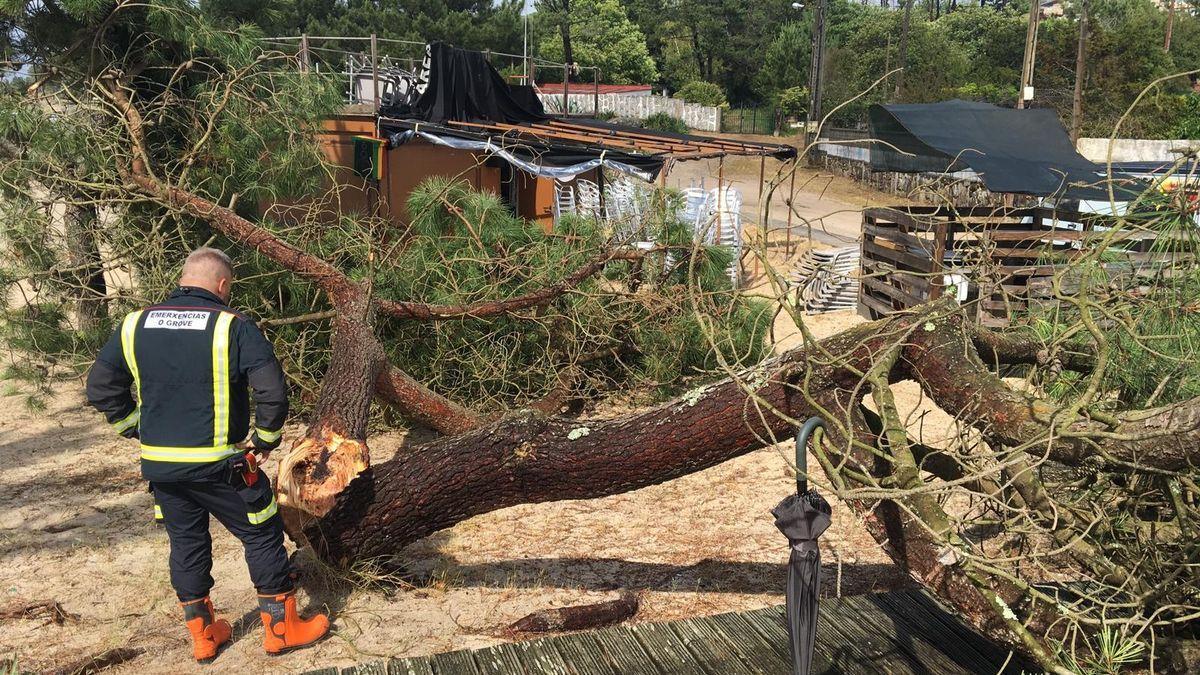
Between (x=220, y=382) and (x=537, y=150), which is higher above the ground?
(x=537, y=150)

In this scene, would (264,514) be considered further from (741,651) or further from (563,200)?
(563,200)

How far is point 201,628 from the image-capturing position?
3.70 meters

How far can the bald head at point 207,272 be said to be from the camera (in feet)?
12.1

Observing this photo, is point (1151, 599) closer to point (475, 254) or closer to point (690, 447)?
point (690, 447)

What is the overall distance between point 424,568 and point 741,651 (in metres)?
1.96

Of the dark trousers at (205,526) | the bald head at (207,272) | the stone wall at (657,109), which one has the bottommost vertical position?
the dark trousers at (205,526)

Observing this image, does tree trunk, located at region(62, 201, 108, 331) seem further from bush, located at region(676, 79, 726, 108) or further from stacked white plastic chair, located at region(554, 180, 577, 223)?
bush, located at region(676, 79, 726, 108)

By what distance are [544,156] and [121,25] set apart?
4774mm

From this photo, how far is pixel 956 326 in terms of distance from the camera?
12.6 ft

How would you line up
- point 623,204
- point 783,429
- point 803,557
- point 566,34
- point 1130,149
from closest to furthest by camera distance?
point 803,557 → point 783,429 → point 623,204 → point 1130,149 → point 566,34

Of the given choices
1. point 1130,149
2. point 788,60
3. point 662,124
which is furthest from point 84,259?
point 788,60

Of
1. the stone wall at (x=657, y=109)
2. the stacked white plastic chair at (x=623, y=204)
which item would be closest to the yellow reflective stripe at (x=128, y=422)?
the stacked white plastic chair at (x=623, y=204)

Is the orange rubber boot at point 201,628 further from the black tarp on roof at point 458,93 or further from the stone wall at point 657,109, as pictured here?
the stone wall at point 657,109

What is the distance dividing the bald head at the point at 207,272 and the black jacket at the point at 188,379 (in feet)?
0.24
